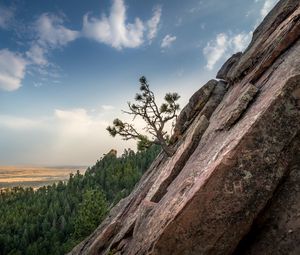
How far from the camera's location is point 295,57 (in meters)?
15.6

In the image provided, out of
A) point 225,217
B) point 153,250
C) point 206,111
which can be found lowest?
point 153,250

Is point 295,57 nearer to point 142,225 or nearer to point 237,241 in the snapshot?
point 237,241

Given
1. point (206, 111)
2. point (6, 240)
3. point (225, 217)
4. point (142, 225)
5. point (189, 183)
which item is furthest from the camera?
point (6, 240)

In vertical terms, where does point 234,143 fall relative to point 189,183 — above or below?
above

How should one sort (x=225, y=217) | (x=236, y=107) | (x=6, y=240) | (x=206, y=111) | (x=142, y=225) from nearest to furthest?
(x=225, y=217) → (x=236, y=107) → (x=142, y=225) → (x=206, y=111) → (x=6, y=240)

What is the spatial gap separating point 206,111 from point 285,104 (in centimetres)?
1139

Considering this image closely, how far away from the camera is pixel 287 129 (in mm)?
13914

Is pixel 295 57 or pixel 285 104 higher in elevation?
pixel 295 57

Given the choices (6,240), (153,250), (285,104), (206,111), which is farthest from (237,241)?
(6,240)

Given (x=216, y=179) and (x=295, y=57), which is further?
(x=295, y=57)

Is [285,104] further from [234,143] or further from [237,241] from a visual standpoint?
[237,241]

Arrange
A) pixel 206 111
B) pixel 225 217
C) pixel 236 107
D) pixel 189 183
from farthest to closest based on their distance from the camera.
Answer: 1. pixel 206 111
2. pixel 236 107
3. pixel 189 183
4. pixel 225 217

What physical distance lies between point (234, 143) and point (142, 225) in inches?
301

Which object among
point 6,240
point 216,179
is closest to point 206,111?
point 216,179
